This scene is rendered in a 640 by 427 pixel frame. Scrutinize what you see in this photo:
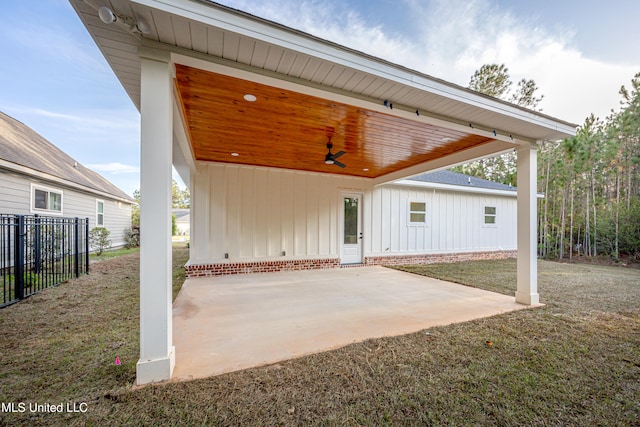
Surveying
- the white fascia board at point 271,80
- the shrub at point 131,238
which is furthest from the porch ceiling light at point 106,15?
Answer: the shrub at point 131,238

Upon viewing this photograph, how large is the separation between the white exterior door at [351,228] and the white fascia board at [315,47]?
193 inches

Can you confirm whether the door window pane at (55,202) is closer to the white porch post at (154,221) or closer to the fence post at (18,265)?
the fence post at (18,265)

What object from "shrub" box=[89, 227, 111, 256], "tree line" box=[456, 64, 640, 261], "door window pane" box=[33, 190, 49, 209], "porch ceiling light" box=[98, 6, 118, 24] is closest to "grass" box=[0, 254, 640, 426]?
"porch ceiling light" box=[98, 6, 118, 24]

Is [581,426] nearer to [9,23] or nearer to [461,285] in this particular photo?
[461,285]

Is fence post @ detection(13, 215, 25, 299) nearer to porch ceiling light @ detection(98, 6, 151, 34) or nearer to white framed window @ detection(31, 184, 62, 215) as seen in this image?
white framed window @ detection(31, 184, 62, 215)

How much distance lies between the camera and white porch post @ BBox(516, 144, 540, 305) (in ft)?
13.5

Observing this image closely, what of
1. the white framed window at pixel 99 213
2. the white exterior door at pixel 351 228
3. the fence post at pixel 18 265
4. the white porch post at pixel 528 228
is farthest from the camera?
the white framed window at pixel 99 213

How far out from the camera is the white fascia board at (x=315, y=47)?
1.85 m

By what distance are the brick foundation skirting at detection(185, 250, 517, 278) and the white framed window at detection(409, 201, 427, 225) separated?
1181mm

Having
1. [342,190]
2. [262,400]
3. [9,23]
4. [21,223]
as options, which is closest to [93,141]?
[9,23]

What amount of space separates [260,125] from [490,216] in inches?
394

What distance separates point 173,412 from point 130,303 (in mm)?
2961

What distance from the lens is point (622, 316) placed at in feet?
11.9

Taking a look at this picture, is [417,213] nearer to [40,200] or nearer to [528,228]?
[528,228]
